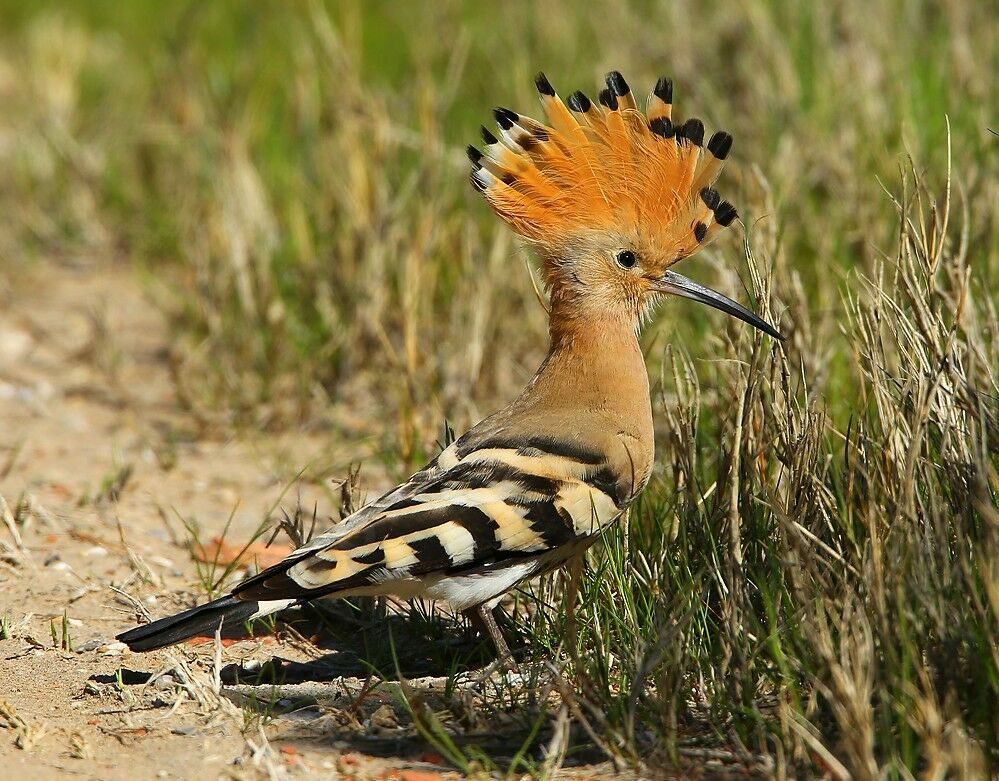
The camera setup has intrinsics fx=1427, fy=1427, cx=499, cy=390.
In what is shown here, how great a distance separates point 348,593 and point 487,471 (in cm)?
34

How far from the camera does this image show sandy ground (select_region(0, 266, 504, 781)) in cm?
232

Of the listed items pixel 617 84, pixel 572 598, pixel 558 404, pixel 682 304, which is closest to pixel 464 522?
pixel 572 598

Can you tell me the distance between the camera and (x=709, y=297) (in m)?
2.88

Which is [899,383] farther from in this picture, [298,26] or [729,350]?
[298,26]

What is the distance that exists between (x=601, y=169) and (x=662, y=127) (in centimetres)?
15

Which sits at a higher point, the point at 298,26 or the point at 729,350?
the point at 298,26

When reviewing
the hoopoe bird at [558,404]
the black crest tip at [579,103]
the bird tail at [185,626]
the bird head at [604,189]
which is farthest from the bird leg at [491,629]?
the black crest tip at [579,103]

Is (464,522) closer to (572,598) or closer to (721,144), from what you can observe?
(572,598)

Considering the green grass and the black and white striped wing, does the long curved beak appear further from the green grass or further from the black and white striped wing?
the black and white striped wing

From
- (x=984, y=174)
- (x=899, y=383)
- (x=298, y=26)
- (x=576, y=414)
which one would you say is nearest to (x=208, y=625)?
(x=576, y=414)

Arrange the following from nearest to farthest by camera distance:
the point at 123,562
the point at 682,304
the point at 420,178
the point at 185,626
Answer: the point at 185,626 → the point at 123,562 → the point at 682,304 → the point at 420,178

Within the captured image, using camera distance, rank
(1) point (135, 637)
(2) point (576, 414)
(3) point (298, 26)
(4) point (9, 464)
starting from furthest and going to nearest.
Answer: (3) point (298, 26) → (4) point (9, 464) → (2) point (576, 414) → (1) point (135, 637)

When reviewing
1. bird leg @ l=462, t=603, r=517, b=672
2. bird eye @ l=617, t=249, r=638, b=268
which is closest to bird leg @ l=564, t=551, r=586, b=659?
bird leg @ l=462, t=603, r=517, b=672

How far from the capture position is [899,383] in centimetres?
253
